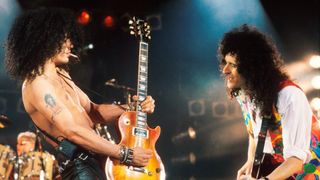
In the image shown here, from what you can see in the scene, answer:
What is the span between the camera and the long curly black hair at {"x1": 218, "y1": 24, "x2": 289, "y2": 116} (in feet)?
11.1

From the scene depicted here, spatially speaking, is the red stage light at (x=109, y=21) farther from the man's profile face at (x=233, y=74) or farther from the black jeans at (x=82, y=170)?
the black jeans at (x=82, y=170)

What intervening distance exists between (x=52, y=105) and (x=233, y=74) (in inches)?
58.5

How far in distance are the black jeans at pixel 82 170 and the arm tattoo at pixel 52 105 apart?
1.37 ft

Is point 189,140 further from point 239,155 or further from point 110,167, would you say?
point 110,167

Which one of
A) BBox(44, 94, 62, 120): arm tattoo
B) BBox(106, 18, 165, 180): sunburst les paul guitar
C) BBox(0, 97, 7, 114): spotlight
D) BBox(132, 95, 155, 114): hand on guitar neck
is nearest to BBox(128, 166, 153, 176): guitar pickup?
BBox(106, 18, 165, 180): sunburst les paul guitar

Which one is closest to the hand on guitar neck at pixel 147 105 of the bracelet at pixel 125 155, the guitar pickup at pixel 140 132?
the guitar pickup at pixel 140 132

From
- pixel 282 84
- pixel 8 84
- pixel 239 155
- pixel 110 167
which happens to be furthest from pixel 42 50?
pixel 239 155

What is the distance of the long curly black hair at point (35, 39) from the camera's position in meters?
3.88

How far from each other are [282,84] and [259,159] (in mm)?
599

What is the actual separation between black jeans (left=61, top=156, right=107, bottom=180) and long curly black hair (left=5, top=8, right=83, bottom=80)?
0.81 metres

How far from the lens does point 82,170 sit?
3572 mm

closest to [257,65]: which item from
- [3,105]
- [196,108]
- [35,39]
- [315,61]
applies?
[35,39]

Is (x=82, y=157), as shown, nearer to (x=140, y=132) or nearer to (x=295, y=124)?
(x=140, y=132)

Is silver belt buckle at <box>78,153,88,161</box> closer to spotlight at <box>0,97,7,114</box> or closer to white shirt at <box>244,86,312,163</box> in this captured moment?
white shirt at <box>244,86,312,163</box>
